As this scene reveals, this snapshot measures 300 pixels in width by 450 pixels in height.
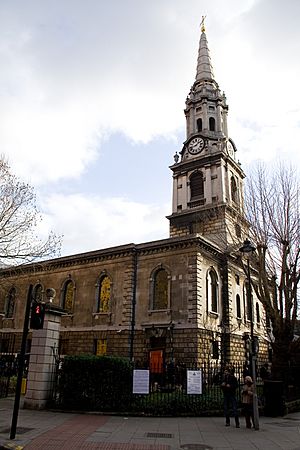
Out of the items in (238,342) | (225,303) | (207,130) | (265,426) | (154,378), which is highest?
(207,130)

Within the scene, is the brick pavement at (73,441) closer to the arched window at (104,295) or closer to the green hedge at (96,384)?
the green hedge at (96,384)

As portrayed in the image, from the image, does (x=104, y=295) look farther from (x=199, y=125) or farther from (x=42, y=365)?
(x=199, y=125)

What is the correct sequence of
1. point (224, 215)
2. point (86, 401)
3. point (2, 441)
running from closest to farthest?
point (2, 441) → point (86, 401) → point (224, 215)

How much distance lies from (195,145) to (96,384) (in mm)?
30618

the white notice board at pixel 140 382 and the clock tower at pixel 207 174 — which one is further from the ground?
the clock tower at pixel 207 174

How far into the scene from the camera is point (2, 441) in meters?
8.70

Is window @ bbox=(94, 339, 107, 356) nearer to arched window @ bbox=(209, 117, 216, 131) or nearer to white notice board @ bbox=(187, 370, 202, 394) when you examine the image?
white notice board @ bbox=(187, 370, 202, 394)

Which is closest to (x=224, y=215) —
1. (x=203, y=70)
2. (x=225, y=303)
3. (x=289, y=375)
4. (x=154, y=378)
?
(x=225, y=303)

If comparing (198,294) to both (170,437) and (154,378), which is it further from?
(170,437)

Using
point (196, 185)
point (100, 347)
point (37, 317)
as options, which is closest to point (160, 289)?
point (100, 347)

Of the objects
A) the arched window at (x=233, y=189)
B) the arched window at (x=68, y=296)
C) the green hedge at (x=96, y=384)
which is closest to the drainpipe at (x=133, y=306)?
the arched window at (x=68, y=296)

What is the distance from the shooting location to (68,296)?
102ft

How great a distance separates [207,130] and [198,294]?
2247 centimetres

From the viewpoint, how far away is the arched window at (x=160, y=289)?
1041 inches
